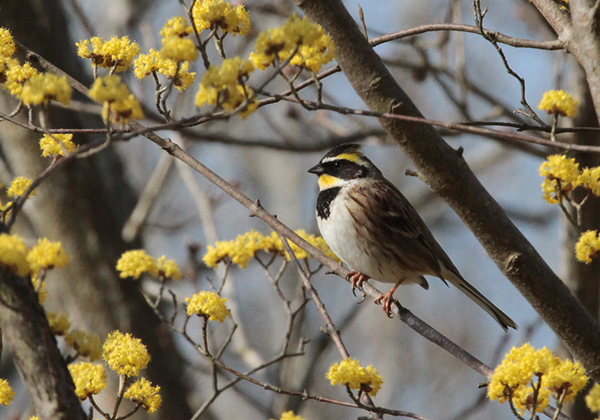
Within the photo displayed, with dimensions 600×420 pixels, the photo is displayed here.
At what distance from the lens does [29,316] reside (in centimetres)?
156

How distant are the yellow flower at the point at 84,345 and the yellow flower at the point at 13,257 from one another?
0.44 m

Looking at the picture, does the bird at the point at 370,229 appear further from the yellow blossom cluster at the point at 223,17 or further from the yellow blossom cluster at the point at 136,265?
the yellow blossom cluster at the point at 223,17

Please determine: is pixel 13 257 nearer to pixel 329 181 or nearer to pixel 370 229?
pixel 370 229

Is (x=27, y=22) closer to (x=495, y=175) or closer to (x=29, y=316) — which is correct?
(x=29, y=316)

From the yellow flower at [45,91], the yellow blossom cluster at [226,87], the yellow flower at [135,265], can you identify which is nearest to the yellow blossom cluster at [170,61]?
the yellow blossom cluster at [226,87]

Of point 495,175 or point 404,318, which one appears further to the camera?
point 495,175

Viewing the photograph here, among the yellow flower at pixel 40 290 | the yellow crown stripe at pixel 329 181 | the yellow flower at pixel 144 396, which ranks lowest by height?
the yellow flower at pixel 144 396

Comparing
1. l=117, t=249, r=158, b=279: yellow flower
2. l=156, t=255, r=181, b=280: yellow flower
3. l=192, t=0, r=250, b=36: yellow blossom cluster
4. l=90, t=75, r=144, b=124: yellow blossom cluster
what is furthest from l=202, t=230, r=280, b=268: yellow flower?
l=90, t=75, r=144, b=124: yellow blossom cluster

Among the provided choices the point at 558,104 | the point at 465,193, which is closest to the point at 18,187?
the point at 465,193

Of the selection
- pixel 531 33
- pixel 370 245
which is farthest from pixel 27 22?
pixel 531 33

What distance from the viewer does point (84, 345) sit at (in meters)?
1.87

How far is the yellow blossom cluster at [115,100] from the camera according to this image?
5.46 ft

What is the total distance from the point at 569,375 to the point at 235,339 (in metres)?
4.58

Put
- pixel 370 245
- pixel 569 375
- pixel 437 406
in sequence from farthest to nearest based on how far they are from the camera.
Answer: pixel 437 406 → pixel 370 245 → pixel 569 375
